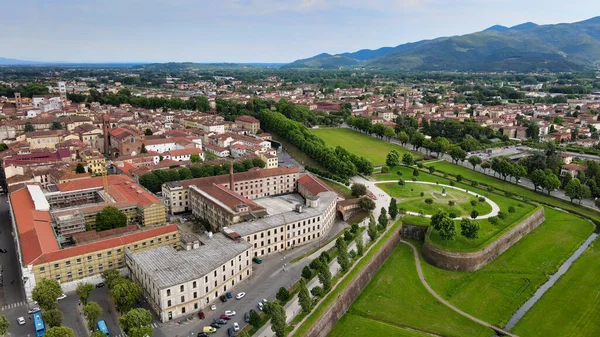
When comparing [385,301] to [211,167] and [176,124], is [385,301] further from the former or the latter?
[176,124]

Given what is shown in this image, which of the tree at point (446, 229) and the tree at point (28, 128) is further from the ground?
the tree at point (28, 128)

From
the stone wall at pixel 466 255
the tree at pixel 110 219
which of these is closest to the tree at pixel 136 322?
the tree at pixel 110 219

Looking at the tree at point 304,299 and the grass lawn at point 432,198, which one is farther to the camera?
the grass lawn at point 432,198

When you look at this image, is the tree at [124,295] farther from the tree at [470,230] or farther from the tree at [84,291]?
the tree at [470,230]

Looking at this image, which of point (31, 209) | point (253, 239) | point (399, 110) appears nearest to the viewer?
point (253, 239)

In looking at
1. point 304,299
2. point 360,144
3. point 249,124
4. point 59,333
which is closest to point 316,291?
point 304,299

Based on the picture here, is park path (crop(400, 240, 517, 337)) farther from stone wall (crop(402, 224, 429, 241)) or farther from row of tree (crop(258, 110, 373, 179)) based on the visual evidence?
row of tree (crop(258, 110, 373, 179))

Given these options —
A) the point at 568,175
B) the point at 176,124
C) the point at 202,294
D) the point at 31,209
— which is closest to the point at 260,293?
the point at 202,294
